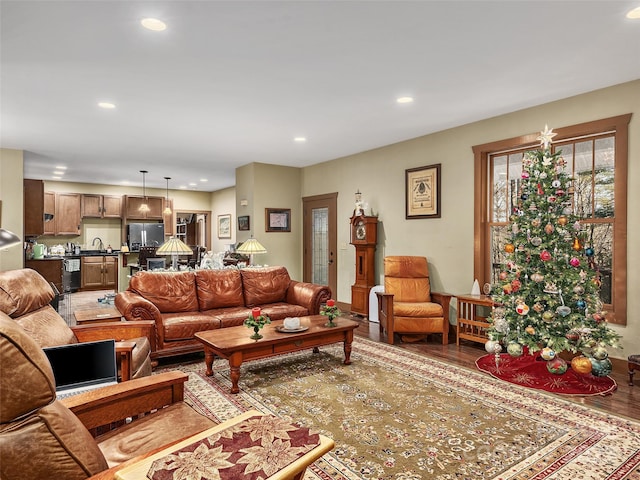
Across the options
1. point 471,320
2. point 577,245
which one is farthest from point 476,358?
point 577,245

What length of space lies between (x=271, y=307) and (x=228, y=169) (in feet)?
14.2

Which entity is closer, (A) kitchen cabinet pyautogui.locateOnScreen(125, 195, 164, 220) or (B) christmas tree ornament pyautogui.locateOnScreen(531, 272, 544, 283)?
(B) christmas tree ornament pyautogui.locateOnScreen(531, 272, 544, 283)

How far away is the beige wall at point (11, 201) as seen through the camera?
20.0ft

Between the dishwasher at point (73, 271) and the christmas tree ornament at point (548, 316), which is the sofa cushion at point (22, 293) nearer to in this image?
the christmas tree ornament at point (548, 316)

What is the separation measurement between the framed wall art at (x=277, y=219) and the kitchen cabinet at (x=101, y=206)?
520 cm

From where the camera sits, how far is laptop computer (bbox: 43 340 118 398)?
193 cm

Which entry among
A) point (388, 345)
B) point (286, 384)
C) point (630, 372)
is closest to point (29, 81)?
point (286, 384)

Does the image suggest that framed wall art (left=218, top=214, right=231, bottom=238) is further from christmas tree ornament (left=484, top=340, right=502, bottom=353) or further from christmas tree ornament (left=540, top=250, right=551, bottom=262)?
christmas tree ornament (left=540, top=250, right=551, bottom=262)

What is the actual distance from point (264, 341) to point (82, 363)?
59.9 inches

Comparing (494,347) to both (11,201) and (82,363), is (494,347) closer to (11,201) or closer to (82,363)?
(82,363)

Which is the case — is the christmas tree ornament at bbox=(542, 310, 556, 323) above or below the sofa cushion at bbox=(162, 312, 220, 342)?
above

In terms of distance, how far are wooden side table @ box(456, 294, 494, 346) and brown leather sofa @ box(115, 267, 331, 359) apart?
63.7 inches

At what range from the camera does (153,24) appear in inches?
104

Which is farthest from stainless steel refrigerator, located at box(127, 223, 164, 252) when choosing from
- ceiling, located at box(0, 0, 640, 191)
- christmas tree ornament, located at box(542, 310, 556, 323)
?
christmas tree ornament, located at box(542, 310, 556, 323)
